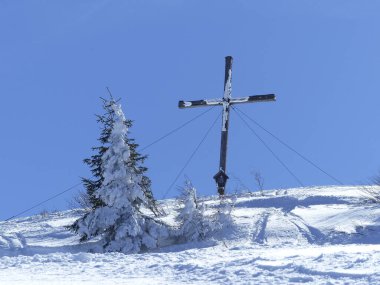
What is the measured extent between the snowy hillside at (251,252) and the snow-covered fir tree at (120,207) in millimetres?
659

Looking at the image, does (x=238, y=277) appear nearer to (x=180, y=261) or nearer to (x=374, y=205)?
(x=180, y=261)

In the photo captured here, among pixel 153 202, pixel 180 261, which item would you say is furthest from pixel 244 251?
pixel 153 202

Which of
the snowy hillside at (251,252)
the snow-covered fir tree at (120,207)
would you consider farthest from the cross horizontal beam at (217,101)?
the snow-covered fir tree at (120,207)

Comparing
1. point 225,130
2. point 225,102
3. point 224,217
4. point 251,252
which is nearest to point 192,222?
point 224,217

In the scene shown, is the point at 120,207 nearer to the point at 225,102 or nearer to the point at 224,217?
the point at 224,217

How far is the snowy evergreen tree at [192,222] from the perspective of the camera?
16.7 m

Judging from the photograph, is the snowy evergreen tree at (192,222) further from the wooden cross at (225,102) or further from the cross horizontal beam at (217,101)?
the cross horizontal beam at (217,101)

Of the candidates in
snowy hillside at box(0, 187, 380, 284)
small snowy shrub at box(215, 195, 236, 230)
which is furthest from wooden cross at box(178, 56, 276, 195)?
small snowy shrub at box(215, 195, 236, 230)

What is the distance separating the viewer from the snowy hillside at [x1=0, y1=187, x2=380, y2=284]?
1034cm

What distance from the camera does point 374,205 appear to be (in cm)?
1834

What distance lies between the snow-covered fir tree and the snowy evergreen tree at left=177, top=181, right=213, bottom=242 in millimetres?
Answer: 552

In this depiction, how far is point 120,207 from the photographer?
16984 mm

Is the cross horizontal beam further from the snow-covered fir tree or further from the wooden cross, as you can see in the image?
the snow-covered fir tree

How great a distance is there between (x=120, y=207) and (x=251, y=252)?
4939 millimetres
